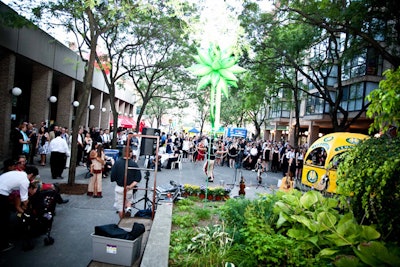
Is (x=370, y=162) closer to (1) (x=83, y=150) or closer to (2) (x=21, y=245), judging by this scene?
(2) (x=21, y=245)

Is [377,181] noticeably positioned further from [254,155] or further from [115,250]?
[254,155]

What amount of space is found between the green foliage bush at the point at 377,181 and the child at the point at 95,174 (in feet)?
24.9

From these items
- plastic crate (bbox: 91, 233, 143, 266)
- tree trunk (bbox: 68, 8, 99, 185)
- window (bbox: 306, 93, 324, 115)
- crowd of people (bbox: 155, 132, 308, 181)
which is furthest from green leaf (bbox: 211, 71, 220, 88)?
window (bbox: 306, 93, 324, 115)

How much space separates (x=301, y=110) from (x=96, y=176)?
29441 millimetres

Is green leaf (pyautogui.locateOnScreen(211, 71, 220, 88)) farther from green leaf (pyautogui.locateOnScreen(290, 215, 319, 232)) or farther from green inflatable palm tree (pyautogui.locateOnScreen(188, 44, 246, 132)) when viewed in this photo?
green leaf (pyautogui.locateOnScreen(290, 215, 319, 232))

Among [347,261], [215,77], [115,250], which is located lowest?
[115,250]

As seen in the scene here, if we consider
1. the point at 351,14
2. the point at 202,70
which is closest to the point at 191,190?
the point at 202,70

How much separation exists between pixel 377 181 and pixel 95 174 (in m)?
8.22

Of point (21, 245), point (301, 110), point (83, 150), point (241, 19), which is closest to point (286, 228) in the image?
point (21, 245)

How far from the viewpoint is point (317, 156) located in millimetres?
13734

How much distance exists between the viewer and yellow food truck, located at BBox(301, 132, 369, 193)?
11625 millimetres

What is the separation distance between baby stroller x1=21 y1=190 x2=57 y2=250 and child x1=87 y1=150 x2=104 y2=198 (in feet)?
10.3

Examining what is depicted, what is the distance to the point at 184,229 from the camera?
5.27 meters

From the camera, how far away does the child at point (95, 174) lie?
9242 millimetres
